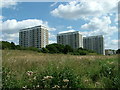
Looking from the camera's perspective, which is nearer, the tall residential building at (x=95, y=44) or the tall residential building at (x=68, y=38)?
the tall residential building at (x=68, y=38)

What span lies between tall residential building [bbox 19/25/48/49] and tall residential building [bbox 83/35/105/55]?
17.5 metres

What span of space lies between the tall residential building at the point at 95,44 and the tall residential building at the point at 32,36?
1752cm

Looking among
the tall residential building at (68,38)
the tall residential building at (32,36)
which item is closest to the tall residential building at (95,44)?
the tall residential building at (68,38)

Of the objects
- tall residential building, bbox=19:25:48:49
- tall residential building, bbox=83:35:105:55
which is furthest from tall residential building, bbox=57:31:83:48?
tall residential building, bbox=83:35:105:55

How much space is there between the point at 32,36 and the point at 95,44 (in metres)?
25.3

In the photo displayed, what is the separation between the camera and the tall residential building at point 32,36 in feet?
109

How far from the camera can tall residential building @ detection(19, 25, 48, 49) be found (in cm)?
3322

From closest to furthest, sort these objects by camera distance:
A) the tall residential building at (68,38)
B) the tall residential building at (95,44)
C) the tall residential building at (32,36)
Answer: the tall residential building at (32,36) → the tall residential building at (68,38) → the tall residential building at (95,44)

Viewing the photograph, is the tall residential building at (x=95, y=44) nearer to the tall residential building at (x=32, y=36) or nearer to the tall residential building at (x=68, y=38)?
the tall residential building at (x=68, y=38)

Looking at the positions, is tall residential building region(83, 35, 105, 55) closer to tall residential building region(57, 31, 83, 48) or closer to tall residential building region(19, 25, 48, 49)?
tall residential building region(57, 31, 83, 48)

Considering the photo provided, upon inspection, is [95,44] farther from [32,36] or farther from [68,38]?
[32,36]

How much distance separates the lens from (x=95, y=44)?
53.3m

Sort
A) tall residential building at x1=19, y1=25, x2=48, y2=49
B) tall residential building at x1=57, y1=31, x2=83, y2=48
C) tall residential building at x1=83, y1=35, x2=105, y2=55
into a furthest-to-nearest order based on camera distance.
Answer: tall residential building at x1=83, y1=35, x2=105, y2=55
tall residential building at x1=57, y1=31, x2=83, y2=48
tall residential building at x1=19, y1=25, x2=48, y2=49

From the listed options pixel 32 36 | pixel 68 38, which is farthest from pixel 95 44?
pixel 32 36
